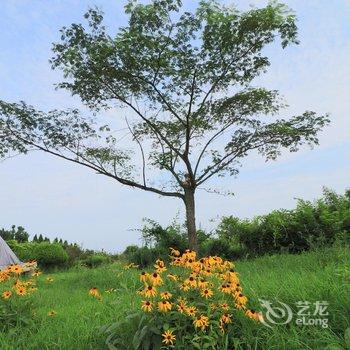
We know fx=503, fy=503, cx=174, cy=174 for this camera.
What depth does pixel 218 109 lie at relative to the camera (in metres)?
14.8

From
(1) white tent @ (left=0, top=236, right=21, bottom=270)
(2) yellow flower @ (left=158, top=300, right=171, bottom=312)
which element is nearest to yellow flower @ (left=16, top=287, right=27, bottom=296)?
(2) yellow flower @ (left=158, top=300, right=171, bottom=312)

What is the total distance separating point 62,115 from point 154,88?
2.96m

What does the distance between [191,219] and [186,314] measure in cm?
963

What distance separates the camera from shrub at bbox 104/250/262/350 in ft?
13.1

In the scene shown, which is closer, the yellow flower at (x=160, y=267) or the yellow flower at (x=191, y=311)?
the yellow flower at (x=191, y=311)

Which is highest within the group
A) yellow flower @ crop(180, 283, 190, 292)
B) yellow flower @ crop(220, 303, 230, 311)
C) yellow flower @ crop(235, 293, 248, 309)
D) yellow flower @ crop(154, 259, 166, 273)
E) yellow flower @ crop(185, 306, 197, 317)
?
yellow flower @ crop(154, 259, 166, 273)

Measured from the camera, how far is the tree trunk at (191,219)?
44.3 feet

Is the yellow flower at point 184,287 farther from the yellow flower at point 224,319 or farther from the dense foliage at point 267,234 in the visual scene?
the dense foliage at point 267,234

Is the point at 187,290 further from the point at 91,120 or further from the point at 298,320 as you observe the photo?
the point at 91,120

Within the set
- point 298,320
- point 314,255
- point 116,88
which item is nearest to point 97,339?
point 298,320

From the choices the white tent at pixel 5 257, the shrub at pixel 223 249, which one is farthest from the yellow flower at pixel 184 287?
the white tent at pixel 5 257

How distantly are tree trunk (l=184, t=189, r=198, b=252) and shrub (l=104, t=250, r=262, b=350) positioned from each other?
870 cm

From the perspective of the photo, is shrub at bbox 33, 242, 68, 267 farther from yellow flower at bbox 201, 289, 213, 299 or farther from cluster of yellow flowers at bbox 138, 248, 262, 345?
yellow flower at bbox 201, 289, 213, 299

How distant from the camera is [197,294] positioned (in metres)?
4.44
